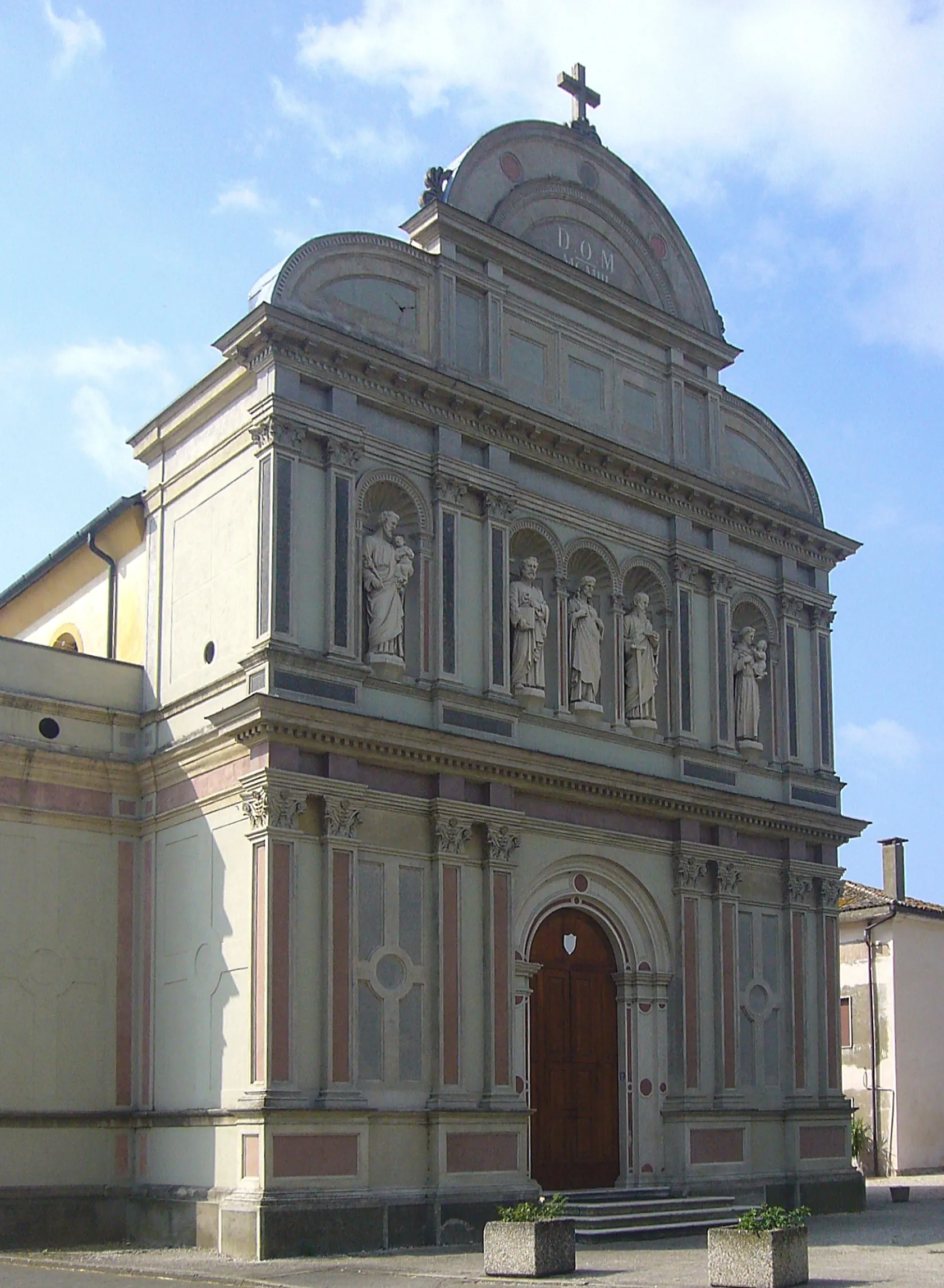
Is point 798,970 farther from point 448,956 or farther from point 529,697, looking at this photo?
point 448,956

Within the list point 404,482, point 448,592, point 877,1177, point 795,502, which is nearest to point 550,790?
point 448,592

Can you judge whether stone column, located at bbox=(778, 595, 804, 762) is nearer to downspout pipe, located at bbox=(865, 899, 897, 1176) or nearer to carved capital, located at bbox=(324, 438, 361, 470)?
carved capital, located at bbox=(324, 438, 361, 470)

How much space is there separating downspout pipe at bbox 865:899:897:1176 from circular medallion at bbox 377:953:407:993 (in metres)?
19.3

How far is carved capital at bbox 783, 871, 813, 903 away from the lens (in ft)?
84.8

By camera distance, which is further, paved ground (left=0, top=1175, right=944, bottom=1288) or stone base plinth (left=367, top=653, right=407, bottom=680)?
stone base plinth (left=367, top=653, right=407, bottom=680)

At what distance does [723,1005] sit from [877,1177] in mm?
14397

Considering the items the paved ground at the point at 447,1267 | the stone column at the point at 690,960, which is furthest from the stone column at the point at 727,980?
the paved ground at the point at 447,1267

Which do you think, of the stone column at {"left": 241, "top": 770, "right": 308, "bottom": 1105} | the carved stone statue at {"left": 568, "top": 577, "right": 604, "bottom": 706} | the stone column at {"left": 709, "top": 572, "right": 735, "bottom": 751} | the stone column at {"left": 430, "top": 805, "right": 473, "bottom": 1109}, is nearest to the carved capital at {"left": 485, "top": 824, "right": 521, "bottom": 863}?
the stone column at {"left": 430, "top": 805, "right": 473, "bottom": 1109}

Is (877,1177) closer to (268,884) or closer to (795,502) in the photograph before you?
(795,502)

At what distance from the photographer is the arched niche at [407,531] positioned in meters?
21.6

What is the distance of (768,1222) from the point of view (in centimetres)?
1509

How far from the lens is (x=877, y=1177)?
36.3 metres

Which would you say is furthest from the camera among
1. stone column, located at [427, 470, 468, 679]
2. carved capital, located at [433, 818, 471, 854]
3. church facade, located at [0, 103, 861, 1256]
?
stone column, located at [427, 470, 468, 679]

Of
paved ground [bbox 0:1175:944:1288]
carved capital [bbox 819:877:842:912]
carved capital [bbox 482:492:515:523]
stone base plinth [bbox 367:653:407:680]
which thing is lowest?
paved ground [bbox 0:1175:944:1288]
